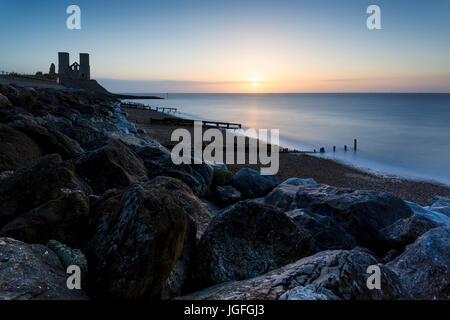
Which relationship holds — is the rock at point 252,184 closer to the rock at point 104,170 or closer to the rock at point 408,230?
the rock at point 104,170

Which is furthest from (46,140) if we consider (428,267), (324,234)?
(428,267)

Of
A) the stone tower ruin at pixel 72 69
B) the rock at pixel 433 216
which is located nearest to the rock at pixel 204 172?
the rock at pixel 433 216

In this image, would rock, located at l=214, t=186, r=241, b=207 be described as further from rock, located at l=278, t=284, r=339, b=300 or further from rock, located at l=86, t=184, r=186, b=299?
rock, located at l=278, t=284, r=339, b=300

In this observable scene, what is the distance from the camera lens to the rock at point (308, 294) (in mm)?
2342

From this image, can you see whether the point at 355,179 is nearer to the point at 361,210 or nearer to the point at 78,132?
the point at 361,210

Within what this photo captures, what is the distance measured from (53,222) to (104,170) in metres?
2.39

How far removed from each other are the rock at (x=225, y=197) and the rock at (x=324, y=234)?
9.69 ft

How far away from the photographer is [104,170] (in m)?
5.43

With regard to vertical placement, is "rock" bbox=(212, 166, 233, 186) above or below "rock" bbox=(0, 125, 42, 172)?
below

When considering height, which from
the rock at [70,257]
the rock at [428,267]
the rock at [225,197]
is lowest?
the rock at [225,197]

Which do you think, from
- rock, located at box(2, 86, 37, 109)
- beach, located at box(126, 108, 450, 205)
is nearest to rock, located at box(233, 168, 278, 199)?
beach, located at box(126, 108, 450, 205)

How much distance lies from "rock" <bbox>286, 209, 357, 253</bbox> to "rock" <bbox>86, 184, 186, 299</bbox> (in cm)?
274

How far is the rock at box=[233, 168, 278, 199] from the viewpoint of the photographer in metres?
9.81
